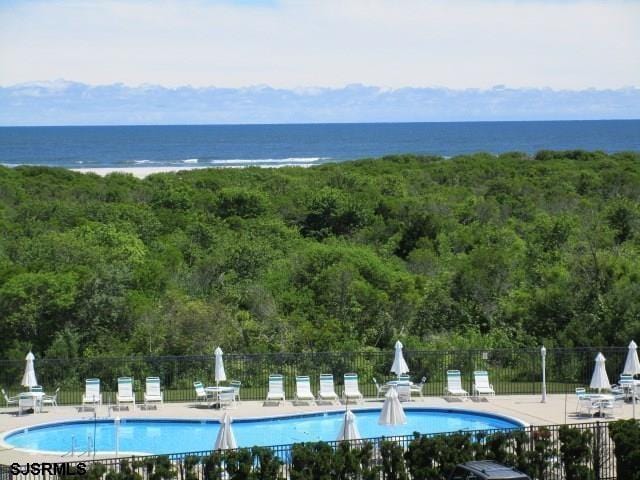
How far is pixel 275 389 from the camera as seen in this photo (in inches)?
965

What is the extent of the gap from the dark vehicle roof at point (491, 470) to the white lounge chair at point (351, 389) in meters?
9.49

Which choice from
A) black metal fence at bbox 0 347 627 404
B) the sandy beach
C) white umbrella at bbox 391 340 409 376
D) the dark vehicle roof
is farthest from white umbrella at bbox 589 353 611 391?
the sandy beach

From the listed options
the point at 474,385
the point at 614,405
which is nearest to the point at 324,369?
the point at 474,385

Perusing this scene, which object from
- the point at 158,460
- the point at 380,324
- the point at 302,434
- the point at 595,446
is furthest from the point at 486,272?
the point at 158,460

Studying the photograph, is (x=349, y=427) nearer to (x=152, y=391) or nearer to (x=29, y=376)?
(x=152, y=391)

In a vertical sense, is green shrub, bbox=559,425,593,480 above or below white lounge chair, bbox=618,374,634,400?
above

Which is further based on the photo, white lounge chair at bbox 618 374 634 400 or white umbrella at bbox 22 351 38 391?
white lounge chair at bbox 618 374 634 400

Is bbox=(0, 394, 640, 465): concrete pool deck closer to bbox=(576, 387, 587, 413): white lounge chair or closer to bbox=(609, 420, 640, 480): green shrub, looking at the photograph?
bbox=(576, 387, 587, 413): white lounge chair

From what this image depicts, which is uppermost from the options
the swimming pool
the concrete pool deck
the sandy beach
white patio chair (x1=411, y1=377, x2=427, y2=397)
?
the sandy beach

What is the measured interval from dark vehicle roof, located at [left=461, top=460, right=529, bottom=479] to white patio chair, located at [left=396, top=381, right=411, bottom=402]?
9.79m

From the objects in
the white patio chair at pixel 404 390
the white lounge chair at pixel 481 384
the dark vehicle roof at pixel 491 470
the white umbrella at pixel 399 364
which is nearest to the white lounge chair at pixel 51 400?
the white umbrella at pixel 399 364

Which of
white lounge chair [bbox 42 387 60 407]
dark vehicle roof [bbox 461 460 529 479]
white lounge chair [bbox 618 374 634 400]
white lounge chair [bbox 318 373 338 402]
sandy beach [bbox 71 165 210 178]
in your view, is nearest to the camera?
dark vehicle roof [bbox 461 460 529 479]

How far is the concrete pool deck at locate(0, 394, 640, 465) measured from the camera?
22812mm

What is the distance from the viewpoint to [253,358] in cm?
2598
